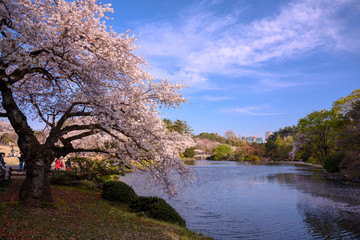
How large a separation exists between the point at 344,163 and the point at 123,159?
27.0 metres

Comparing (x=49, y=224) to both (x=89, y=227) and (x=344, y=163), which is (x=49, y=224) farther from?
(x=344, y=163)

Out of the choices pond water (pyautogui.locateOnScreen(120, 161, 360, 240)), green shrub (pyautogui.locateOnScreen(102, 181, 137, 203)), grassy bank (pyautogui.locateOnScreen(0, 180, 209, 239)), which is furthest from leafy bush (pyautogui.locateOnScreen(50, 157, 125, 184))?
grassy bank (pyautogui.locateOnScreen(0, 180, 209, 239))

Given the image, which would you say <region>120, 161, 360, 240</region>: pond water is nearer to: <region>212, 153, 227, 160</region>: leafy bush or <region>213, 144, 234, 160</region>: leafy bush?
<region>213, 144, 234, 160</region>: leafy bush

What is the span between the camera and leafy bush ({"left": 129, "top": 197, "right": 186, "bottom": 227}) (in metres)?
10.4

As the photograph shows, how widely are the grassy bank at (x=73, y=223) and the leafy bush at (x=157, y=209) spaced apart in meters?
0.64

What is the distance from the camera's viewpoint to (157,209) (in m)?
10.6

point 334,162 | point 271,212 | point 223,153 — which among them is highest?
point 223,153

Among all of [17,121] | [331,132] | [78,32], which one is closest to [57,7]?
[78,32]

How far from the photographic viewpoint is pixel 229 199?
18.2m

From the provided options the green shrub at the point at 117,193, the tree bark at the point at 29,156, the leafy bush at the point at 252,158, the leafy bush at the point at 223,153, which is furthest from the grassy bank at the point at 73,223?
the leafy bush at the point at 223,153

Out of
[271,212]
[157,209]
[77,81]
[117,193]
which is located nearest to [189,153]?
[271,212]

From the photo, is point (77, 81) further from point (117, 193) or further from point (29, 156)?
point (117, 193)

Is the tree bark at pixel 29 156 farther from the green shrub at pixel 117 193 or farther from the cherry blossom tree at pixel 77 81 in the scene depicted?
the green shrub at pixel 117 193

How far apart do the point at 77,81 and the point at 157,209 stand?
245 inches
